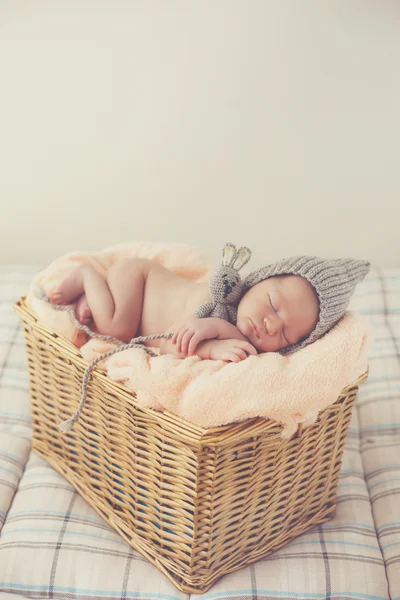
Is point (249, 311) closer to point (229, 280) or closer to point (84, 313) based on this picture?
point (229, 280)

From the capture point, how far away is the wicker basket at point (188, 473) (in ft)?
3.06

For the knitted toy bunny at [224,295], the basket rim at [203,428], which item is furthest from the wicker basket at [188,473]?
the knitted toy bunny at [224,295]

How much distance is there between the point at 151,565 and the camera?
1.08m

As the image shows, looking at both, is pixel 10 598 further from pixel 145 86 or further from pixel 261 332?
pixel 145 86

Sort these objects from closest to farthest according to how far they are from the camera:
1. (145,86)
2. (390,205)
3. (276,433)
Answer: (276,433)
(145,86)
(390,205)

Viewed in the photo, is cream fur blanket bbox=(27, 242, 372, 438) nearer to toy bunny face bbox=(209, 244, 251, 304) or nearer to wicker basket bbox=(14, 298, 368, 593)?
wicker basket bbox=(14, 298, 368, 593)

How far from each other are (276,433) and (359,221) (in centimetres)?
109

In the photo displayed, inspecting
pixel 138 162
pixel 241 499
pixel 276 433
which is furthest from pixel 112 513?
pixel 138 162

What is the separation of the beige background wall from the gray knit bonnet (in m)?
0.74

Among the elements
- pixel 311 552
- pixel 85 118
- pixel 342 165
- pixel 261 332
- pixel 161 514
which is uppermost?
pixel 85 118

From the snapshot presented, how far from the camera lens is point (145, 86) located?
1724mm

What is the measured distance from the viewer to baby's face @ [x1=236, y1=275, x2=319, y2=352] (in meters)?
1.07

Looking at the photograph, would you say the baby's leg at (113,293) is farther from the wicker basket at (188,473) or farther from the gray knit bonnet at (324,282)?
the gray knit bonnet at (324,282)

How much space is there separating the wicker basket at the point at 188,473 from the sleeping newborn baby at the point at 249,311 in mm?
128
